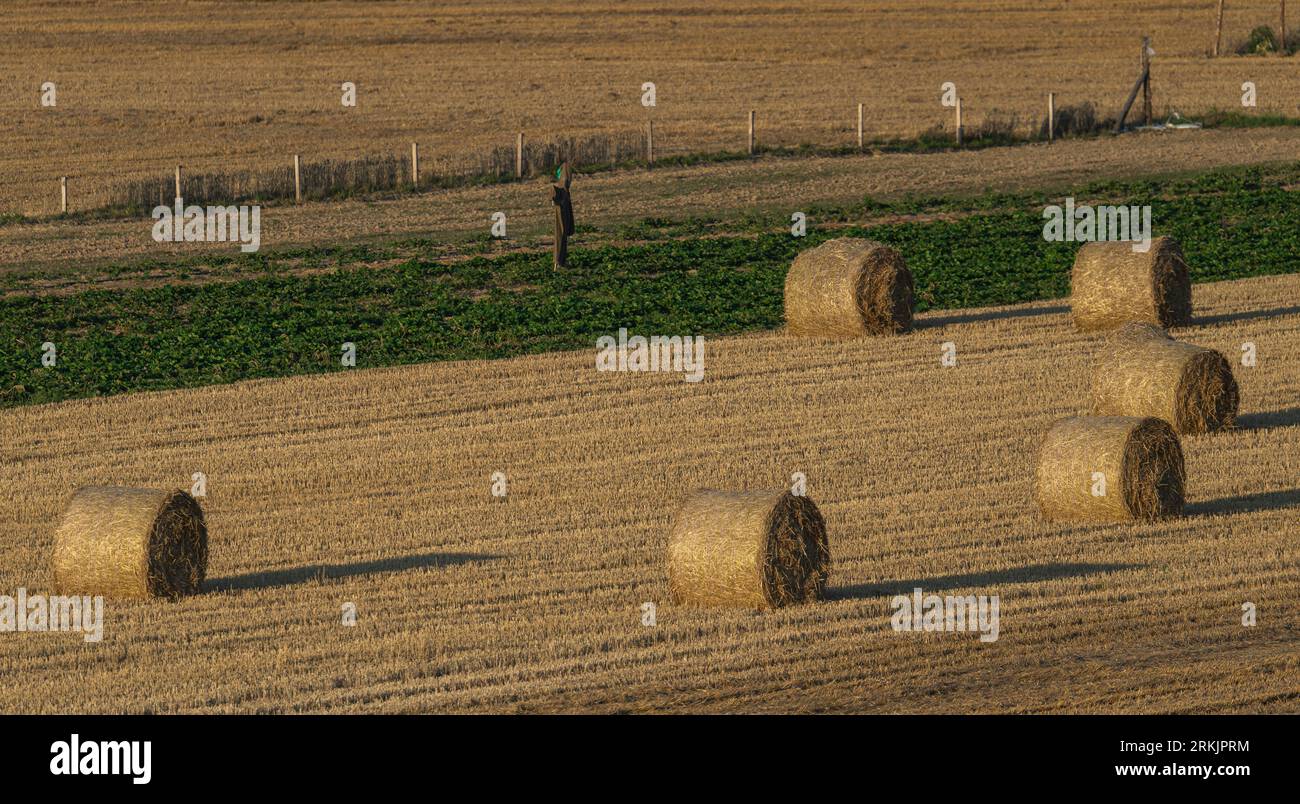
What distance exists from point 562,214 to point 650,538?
701 inches

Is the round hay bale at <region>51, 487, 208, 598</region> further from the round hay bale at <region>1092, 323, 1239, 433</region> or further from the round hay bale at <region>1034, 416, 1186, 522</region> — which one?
the round hay bale at <region>1092, 323, 1239, 433</region>

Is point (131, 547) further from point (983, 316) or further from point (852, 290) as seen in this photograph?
point (983, 316)

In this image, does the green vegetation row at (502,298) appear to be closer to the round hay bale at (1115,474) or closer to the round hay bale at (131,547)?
the round hay bale at (131,547)

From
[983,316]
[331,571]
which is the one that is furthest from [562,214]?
[331,571]

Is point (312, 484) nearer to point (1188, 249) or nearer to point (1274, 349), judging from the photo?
point (1274, 349)

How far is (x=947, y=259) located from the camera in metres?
38.2

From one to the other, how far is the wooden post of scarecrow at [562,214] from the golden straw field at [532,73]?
1337 centimetres

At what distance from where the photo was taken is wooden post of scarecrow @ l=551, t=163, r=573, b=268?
37.0 m

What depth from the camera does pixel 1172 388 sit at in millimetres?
23562

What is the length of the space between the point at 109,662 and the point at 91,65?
179 feet

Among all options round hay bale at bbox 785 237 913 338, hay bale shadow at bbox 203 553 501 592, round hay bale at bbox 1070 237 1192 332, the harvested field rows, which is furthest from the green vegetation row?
hay bale shadow at bbox 203 553 501 592

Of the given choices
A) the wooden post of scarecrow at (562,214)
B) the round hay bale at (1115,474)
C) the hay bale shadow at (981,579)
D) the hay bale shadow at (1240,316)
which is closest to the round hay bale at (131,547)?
the hay bale shadow at (981,579)

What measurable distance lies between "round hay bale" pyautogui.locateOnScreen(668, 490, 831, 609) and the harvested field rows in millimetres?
341
